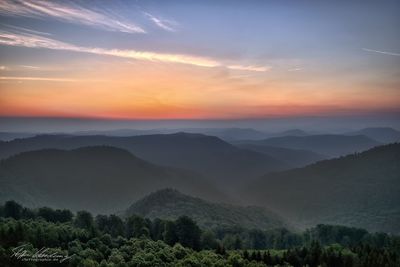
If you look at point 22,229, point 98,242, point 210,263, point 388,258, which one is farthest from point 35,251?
point 388,258

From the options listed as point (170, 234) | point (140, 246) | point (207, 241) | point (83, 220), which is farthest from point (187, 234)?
point (83, 220)

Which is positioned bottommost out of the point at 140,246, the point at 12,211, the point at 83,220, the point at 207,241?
the point at 207,241

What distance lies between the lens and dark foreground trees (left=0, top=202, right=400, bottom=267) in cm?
5356

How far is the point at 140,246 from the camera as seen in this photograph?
6844 cm

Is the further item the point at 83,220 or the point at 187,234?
the point at 83,220

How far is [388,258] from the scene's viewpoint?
7256cm

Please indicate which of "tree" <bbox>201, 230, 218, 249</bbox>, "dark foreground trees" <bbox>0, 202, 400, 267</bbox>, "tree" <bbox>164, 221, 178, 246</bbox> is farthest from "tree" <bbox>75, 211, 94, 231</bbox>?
"tree" <bbox>201, 230, 218, 249</bbox>

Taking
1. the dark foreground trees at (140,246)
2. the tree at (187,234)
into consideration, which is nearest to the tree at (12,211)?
the dark foreground trees at (140,246)

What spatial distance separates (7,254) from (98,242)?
2021 centimetres

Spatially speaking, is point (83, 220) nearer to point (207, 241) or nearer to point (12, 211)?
point (12, 211)

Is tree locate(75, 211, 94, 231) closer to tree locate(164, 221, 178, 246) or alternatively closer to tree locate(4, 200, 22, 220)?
tree locate(4, 200, 22, 220)

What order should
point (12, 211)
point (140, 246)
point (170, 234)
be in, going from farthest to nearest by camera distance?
point (12, 211)
point (170, 234)
point (140, 246)

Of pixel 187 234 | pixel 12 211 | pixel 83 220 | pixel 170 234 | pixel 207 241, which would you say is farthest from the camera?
pixel 207 241

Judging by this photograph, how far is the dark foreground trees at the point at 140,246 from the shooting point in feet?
176
